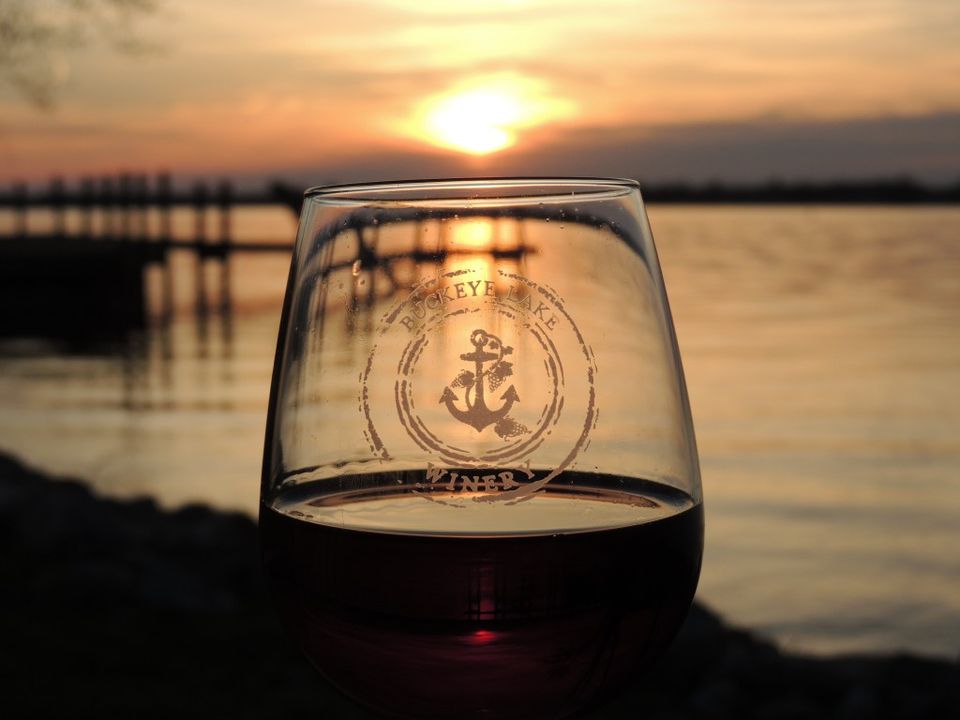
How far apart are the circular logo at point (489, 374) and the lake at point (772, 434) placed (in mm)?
5459

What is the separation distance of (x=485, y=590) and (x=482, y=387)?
0.15 m

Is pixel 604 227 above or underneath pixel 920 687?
above

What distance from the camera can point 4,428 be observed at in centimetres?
1303

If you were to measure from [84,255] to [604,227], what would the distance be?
85.0 ft

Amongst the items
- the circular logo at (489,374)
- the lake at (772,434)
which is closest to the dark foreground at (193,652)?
the lake at (772,434)

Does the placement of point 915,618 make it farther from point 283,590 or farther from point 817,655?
point 283,590

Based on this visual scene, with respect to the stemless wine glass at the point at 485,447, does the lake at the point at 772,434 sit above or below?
below

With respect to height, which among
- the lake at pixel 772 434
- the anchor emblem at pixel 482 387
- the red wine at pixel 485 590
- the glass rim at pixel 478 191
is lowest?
the lake at pixel 772 434

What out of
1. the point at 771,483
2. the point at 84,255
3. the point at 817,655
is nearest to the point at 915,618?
the point at 817,655

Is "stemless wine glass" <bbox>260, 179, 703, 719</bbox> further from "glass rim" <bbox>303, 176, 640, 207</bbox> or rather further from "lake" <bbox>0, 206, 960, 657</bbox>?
"lake" <bbox>0, 206, 960, 657</bbox>

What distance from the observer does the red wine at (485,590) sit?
3.05 ft

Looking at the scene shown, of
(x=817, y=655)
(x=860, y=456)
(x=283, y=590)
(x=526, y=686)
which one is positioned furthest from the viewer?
(x=860, y=456)

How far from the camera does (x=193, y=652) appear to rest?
3.88 m

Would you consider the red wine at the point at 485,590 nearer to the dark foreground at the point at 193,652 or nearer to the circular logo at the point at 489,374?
the circular logo at the point at 489,374
